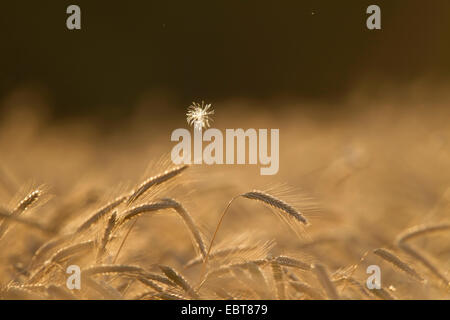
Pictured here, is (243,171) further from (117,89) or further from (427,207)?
(117,89)

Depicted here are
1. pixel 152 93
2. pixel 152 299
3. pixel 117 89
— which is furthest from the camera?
pixel 117 89

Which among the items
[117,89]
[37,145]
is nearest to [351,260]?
[37,145]

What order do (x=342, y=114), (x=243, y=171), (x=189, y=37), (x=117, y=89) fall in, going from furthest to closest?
(x=189, y=37) → (x=117, y=89) → (x=342, y=114) → (x=243, y=171)

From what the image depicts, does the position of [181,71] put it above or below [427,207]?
above

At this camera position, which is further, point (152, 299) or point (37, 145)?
point (37, 145)

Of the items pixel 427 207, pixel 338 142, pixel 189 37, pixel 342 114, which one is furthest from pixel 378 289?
pixel 189 37

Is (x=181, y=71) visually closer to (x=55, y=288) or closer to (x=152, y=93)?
(x=152, y=93)

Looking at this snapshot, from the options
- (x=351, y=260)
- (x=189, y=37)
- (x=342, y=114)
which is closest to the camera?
(x=351, y=260)

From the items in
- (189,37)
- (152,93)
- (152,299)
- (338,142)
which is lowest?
(152,299)

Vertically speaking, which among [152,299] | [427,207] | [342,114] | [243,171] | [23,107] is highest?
[342,114]
